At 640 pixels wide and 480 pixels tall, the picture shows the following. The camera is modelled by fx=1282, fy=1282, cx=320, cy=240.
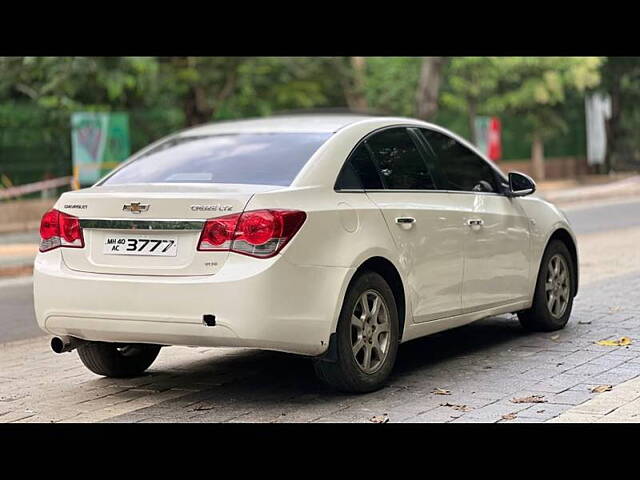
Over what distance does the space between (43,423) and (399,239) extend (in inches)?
91.5

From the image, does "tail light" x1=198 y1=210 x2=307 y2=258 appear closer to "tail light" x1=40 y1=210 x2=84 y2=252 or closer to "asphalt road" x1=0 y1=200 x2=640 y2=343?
"tail light" x1=40 y1=210 x2=84 y2=252

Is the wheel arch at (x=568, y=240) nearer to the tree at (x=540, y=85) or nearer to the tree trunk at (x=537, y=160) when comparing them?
the tree at (x=540, y=85)

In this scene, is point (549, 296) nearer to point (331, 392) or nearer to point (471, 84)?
point (331, 392)

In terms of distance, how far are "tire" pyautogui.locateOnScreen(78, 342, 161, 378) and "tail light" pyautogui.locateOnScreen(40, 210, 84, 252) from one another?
71 cm

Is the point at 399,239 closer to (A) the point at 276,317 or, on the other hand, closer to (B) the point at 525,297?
(A) the point at 276,317

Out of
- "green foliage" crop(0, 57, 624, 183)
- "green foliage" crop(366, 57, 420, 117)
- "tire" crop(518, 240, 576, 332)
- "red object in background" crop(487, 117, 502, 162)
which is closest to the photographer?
"tire" crop(518, 240, 576, 332)

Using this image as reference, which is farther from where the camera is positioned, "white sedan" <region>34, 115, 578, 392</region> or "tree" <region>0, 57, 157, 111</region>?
"tree" <region>0, 57, 157, 111</region>

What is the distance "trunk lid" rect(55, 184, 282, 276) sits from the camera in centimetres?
689

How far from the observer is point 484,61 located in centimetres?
3259

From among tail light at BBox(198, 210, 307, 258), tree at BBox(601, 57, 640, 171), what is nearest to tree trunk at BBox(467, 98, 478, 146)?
tree at BBox(601, 57, 640, 171)

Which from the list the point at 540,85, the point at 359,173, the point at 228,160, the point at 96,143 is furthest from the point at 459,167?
the point at 540,85
